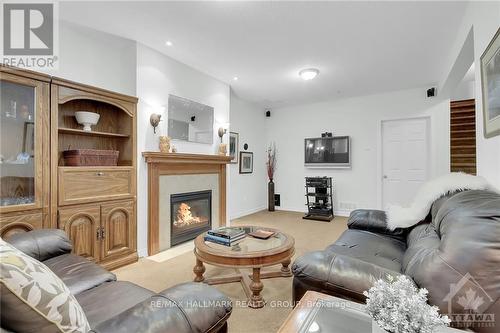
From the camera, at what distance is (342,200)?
547 cm

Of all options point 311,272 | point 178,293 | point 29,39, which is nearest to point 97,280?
point 178,293

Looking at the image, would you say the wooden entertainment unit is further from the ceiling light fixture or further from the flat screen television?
the flat screen television

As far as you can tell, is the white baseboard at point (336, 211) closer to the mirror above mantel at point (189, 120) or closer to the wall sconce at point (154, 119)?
the mirror above mantel at point (189, 120)

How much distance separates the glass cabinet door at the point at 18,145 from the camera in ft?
6.80

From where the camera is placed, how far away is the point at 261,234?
7.85 ft

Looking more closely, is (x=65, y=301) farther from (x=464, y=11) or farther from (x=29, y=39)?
(x=464, y=11)

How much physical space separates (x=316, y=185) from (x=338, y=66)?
244 cm

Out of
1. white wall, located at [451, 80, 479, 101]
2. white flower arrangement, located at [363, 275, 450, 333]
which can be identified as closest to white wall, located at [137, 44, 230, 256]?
white flower arrangement, located at [363, 275, 450, 333]

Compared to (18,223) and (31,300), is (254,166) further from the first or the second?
(31,300)

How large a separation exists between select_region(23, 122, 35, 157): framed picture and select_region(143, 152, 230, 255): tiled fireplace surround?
1025mm

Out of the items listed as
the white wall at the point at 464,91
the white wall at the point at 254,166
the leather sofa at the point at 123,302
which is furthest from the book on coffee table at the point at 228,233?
the white wall at the point at 464,91

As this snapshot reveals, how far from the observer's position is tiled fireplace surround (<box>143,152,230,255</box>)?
307 cm

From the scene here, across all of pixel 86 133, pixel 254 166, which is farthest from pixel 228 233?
pixel 254 166

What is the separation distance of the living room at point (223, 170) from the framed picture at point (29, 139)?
1 cm
